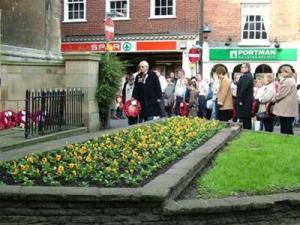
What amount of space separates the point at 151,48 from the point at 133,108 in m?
17.3

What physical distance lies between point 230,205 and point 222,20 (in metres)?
25.7

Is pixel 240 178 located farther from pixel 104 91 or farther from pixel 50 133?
pixel 104 91

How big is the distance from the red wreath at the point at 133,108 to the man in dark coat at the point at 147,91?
0.12 meters

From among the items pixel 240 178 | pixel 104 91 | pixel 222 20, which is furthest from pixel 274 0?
pixel 240 178

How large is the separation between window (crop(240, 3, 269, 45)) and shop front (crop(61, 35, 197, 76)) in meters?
2.68

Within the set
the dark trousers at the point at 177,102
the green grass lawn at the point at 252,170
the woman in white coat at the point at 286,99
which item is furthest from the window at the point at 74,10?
the green grass lawn at the point at 252,170

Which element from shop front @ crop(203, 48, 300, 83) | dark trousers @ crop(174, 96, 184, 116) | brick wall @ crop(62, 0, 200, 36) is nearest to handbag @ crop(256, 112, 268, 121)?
dark trousers @ crop(174, 96, 184, 116)

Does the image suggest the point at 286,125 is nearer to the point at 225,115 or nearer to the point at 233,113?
the point at 225,115

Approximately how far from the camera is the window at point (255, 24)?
30188mm

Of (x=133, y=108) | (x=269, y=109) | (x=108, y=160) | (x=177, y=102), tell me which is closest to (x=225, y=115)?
(x=269, y=109)

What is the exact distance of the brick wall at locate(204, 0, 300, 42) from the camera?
29656mm

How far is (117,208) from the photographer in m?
5.61

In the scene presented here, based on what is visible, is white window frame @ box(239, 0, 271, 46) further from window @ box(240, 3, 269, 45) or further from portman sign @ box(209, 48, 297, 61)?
portman sign @ box(209, 48, 297, 61)

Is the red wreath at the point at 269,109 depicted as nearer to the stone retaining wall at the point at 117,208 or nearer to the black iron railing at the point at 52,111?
the black iron railing at the point at 52,111
